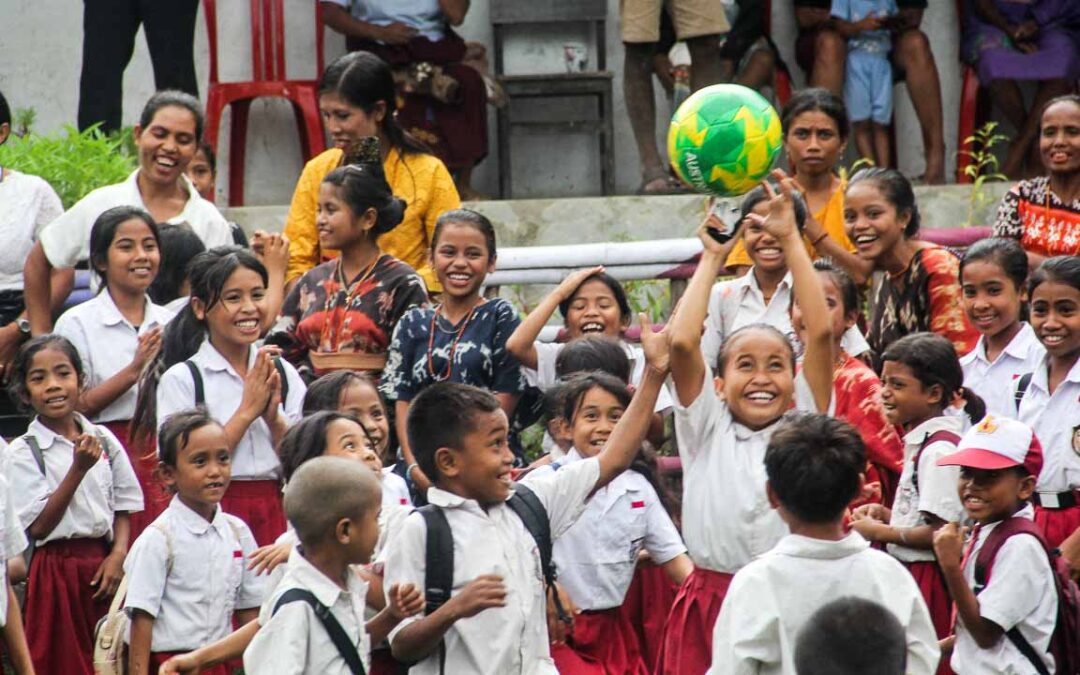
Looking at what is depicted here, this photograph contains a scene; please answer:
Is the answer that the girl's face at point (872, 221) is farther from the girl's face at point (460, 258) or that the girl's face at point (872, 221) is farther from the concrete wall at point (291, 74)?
the concrete wall at point (291, 74)

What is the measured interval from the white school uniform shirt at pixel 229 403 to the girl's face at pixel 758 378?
1.71 metres

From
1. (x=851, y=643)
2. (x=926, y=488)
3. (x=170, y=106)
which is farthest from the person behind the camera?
(x=170, y=106)

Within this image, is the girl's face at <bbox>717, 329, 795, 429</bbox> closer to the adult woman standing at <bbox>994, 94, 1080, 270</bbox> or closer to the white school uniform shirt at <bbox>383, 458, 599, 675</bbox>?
the white school uniform shirt at <bbox>383, 458, 599, 675</bbox>

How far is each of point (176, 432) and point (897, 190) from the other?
9.02 ft

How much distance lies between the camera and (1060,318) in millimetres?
6059

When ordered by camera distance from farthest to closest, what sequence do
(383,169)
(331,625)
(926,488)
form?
(383,169)
(926,488)
(331,625)

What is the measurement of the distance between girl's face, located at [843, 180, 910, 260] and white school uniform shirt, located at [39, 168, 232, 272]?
2409mm

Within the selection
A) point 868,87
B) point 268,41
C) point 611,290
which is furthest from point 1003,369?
point 268,41

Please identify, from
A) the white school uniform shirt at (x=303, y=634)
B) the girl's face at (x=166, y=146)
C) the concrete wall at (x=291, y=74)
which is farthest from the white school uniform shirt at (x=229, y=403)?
the concrete wall at (x=291, y=74)

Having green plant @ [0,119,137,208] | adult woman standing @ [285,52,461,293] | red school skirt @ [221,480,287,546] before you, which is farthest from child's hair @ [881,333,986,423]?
green plant @ [0,119,137,208]

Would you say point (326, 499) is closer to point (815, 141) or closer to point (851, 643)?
→ point (851, 643)

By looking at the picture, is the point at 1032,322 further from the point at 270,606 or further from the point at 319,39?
the point at 319,39

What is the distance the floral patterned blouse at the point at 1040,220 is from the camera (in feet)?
23.7

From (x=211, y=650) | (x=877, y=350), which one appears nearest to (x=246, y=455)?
(x=211, y=650)
